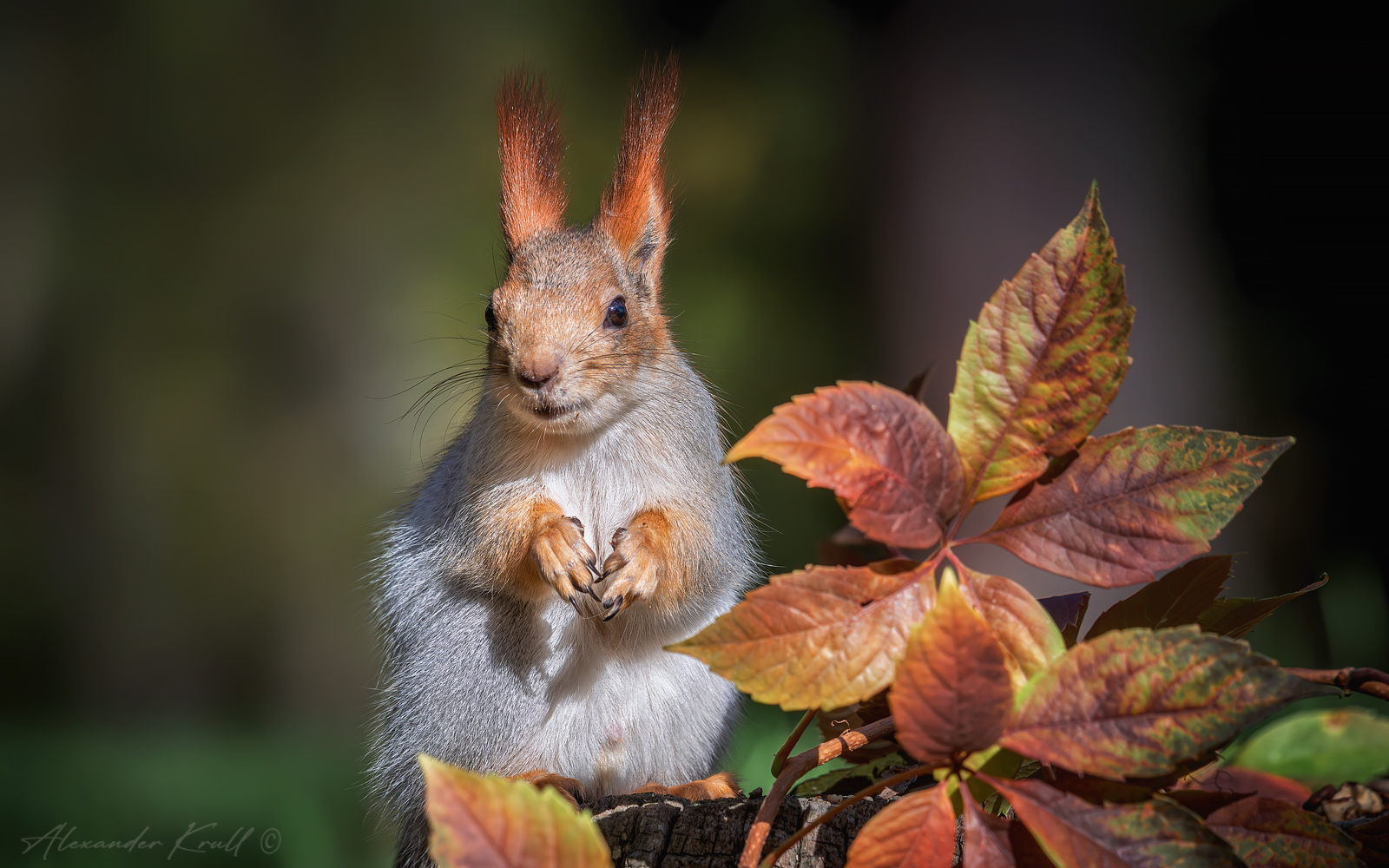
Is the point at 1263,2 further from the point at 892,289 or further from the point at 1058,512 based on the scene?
the point at 1058,512

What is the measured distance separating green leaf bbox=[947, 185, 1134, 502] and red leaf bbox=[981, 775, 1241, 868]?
3.9 inches

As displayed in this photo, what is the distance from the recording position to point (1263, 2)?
170 cm

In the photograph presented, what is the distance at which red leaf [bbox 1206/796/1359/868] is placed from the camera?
0.93 feet

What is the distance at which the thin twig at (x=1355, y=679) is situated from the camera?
12.1 inches

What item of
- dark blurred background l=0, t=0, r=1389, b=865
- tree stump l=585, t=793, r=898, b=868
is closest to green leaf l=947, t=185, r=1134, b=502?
tree stump l=585, t=793, r=898, b=868

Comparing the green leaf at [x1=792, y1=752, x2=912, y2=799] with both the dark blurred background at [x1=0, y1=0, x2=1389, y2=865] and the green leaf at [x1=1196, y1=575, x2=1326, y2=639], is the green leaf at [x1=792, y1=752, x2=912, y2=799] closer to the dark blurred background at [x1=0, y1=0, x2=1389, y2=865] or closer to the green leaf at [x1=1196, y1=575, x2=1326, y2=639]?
the green leaf at [x1=1196, y1=575, x2=1326, y2=639]

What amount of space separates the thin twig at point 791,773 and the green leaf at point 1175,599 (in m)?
0.10

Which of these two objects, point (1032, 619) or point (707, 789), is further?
point (707, 789)

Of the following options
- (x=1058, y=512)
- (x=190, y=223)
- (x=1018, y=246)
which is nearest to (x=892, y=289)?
(x=1018, y=246)

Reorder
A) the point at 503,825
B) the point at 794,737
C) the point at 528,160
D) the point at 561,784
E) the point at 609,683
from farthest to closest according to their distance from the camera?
the point at 528,160, the point at 609,683, the point at 561,784, the point at 794,737, the point at 503,825

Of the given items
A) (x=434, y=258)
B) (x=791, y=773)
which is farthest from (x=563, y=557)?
(x=434, y=258)

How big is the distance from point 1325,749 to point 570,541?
55 cm

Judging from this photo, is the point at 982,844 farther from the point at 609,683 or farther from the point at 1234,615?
the point at 609,683

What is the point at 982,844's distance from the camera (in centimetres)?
27
